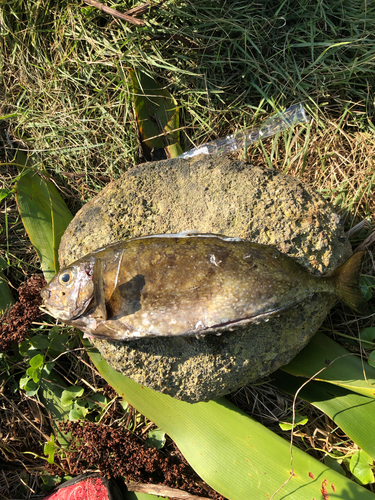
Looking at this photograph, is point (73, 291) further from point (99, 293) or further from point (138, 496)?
point (138, 496)

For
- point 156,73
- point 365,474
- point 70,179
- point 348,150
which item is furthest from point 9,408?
point 348,150

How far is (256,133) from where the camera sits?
7.38 feet

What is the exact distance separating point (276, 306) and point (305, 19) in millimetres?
1592

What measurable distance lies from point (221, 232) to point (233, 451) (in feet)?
3.48

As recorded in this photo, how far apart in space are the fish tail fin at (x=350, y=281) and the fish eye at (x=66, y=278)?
1.15 meters

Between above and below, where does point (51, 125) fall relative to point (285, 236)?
above

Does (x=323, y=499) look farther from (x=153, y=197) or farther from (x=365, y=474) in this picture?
(x=153, y=197)

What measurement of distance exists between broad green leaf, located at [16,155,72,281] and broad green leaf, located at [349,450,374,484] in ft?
6.20

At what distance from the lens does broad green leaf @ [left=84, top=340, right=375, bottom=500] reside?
174 centimetres

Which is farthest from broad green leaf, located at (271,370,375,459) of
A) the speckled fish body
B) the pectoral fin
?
the pectoral fin

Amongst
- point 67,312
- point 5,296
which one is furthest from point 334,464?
point 5,296

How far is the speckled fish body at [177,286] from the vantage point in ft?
5.16

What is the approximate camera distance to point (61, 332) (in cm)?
A: 235

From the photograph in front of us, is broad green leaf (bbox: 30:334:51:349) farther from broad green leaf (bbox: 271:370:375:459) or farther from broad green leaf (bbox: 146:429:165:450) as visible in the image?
broad green leaf (bbox: 271:370:375:459)
